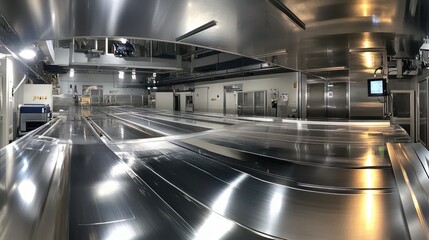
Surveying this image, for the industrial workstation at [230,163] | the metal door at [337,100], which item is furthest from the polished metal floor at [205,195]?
the metal door at [337,100]

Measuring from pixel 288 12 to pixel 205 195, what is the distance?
5.03 ft

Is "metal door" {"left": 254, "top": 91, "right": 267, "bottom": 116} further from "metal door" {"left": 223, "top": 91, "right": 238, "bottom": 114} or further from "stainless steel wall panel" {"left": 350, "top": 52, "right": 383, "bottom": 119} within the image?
"stainless steel wall panel" {"left": 350, "top": 52, "right": 383, "bottom": 119}

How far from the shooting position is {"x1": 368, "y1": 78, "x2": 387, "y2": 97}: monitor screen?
4160 millimetres

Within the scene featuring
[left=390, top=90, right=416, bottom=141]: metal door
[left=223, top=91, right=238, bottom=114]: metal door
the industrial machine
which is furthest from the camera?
[left=223, top=91, right=238, bottom=114]: metal door


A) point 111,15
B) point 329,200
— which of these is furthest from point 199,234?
point 111,15

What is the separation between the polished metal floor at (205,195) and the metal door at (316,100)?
15.9ft

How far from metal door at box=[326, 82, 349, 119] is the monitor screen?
1.71 meters

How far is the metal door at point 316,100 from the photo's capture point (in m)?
6.29

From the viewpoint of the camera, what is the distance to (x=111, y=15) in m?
1.90

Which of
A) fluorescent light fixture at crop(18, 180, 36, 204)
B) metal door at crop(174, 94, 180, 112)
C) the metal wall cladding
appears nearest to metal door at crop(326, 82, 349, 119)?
the metal wall cladding

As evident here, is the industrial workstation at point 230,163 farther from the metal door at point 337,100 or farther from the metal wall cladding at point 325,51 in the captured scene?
the metal door at point 337,100

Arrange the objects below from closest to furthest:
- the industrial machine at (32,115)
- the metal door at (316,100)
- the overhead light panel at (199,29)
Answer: the overhead light panel at (199,29) → the industrial machine at (32,115) → the metal door at (316,100)

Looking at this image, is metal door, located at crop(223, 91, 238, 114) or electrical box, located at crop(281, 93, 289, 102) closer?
electrical box, located at crop(281, 93, 289, 102)

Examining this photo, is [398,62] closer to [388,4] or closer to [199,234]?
[388,4]
